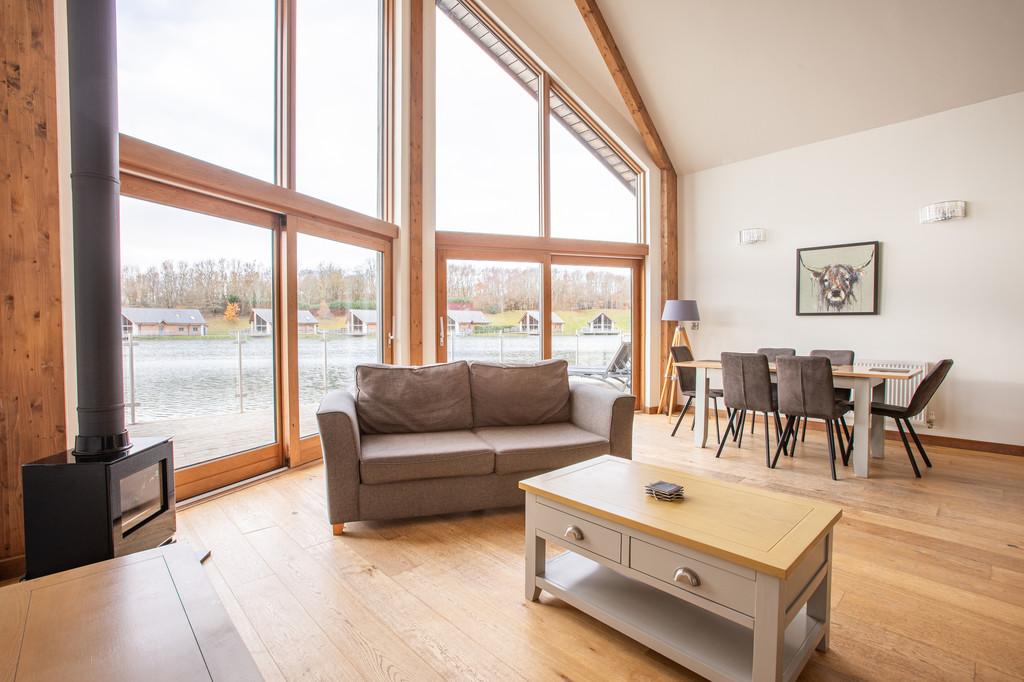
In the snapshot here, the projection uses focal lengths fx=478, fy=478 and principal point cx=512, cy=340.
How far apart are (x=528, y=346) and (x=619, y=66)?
3233mm

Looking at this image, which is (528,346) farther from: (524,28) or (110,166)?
(110,166)

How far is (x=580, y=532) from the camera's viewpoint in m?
1.78

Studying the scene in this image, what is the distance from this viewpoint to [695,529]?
1519 mm

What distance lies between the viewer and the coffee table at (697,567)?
1361 millimetres

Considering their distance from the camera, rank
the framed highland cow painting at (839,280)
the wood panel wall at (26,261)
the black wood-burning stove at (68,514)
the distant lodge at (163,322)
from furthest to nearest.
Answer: the framed highland cow painting at (839,280) < the distant lodge at (163,322) < the wood panel wall at (26,261) < the black wood-burning stove at (68,514)

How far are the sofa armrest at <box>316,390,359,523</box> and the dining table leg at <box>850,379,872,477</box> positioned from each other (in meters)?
3.57

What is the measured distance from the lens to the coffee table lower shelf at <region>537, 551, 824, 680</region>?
1.45 meters

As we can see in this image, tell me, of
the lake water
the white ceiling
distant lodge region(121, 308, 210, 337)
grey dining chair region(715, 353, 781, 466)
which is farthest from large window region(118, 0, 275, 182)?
grey dining chair region(715, 353, 781, 466)

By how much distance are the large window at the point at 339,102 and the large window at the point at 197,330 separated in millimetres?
846

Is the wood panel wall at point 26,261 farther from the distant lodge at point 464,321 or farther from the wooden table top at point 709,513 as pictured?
the distant lodge at point 464,321

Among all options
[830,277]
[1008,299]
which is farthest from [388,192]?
[1008,299]

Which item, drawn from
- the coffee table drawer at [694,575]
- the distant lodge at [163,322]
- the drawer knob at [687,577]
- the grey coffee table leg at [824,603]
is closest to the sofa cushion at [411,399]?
the distant lodge at [163,322]

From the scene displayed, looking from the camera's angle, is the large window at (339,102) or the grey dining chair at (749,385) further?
the grey dining chair at (749,385)

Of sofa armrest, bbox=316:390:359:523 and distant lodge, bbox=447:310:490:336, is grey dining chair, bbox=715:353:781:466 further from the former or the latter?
sofa armrest, bbox=316:390:359:523
